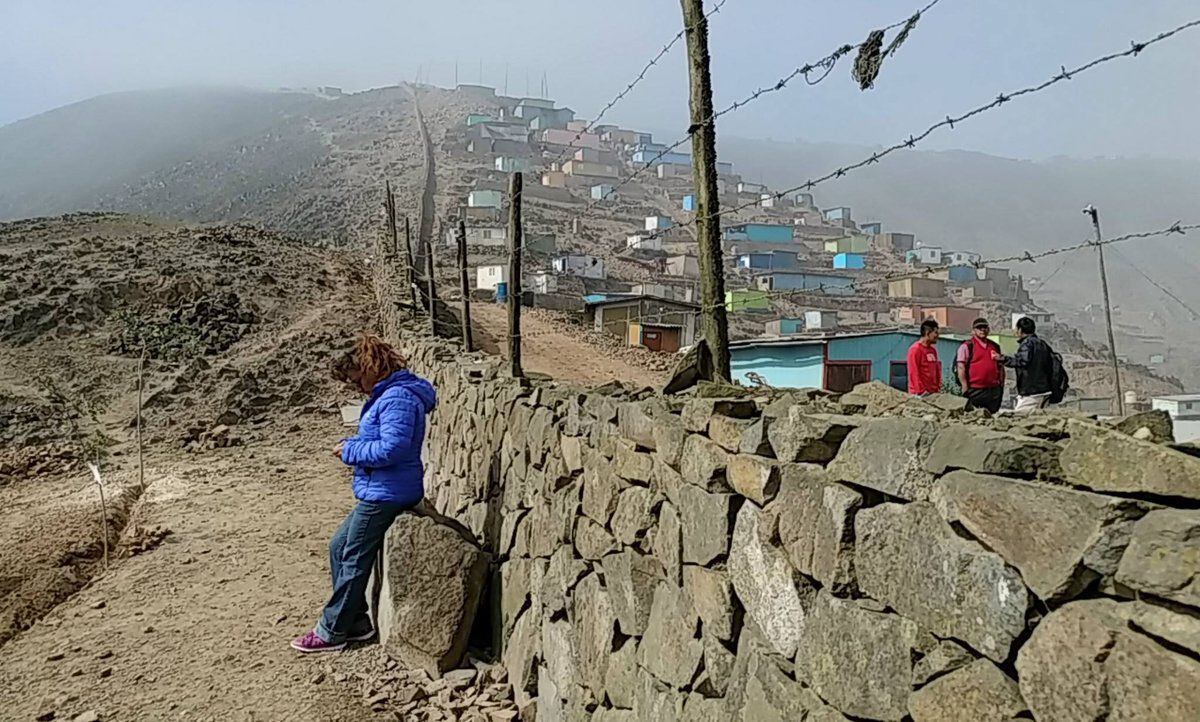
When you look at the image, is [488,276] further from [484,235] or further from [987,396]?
[987,396]

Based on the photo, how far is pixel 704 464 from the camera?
9.72 feet

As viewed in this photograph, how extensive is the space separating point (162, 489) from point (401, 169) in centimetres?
7327

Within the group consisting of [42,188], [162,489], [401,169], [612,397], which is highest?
[42,188]

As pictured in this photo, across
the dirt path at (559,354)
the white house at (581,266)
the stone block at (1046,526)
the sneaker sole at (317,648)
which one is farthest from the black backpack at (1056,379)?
the white house at (581,266)

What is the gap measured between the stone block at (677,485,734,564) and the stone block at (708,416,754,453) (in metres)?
0.16

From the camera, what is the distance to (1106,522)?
57.3 inches

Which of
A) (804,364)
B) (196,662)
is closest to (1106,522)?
(196,662)

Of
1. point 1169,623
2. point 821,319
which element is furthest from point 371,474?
point 821,319

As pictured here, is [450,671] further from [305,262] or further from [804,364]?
[305,262]

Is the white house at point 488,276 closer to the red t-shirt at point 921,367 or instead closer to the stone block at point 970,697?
the red t-shirt at point 921,367

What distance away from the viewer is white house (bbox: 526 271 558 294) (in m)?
34.0

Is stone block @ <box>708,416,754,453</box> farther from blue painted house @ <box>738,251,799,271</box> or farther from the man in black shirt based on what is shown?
blue painted house @ <box>738,251,799,271</box>

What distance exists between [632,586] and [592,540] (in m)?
0.58

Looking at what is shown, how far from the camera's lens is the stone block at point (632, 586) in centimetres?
346
